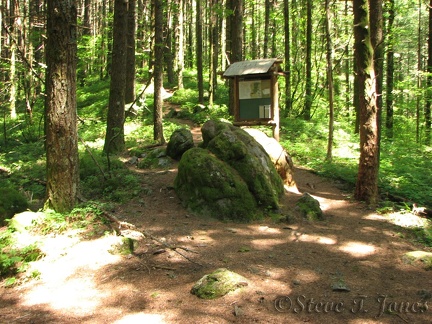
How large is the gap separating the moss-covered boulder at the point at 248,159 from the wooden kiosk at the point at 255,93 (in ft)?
6.73

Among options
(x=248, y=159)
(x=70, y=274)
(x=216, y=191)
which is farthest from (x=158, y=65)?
(x=70, y=274)

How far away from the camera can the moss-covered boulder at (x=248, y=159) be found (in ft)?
24.6

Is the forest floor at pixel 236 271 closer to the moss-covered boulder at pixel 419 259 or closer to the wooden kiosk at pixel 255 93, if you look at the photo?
the moss-covered boulder at pixel 419 259

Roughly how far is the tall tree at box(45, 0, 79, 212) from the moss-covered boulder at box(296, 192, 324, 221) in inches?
186

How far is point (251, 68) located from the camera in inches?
412

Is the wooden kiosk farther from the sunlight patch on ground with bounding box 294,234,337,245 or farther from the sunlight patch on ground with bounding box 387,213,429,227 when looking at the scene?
the sunlight patch on ground with bounding box 294,234,337,245

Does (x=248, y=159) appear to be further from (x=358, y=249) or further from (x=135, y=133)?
(x=135, y=133)

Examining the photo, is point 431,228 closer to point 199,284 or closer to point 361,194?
point 361,194

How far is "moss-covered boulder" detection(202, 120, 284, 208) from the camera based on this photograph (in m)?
7.49

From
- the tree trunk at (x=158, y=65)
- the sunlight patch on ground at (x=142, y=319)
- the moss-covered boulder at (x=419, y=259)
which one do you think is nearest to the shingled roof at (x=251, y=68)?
the tree trunk at (x=158, y=65)

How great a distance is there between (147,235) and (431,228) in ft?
18.1

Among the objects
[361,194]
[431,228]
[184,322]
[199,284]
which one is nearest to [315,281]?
[199,284]

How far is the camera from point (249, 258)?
5141 millimetres

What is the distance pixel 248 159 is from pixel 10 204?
495 cm
